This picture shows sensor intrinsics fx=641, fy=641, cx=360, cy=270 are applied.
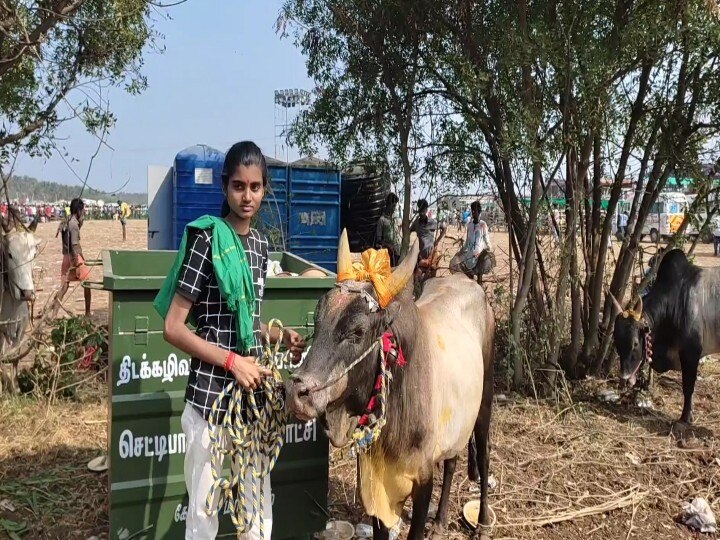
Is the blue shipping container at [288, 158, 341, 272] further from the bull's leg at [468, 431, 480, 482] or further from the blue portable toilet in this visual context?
the bull's leg at [468, 431, 480, 482]

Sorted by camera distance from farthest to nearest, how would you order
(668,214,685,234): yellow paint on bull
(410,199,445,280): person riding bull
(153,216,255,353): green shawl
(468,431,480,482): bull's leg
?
(410,199,445,280): person riding bull, (668,214,685,234): yellow paint on bull, (468,431,480,482): bull's leg, (153,216,255,353): green shawl

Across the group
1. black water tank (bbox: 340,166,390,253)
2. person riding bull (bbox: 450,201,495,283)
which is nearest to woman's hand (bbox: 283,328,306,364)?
person riding bull (bbox: 450,201,495,283)

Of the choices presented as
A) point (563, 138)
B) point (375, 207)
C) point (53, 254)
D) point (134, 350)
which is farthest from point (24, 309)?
point (53, 254)

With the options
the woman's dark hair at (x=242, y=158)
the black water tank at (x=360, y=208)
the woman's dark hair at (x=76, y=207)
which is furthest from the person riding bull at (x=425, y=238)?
the woman's dark hair at (x=242, y=158)

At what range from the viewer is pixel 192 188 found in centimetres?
913

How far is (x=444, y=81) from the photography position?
658 centimetres

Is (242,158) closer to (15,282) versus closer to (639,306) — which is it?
(15,282)

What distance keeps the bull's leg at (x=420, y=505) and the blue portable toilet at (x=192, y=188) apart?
6708mm

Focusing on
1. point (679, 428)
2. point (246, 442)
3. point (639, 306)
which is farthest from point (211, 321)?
point (679, 428)

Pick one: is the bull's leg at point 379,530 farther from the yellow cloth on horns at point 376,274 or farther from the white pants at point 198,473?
the yellow cloth on horns at point 376,274

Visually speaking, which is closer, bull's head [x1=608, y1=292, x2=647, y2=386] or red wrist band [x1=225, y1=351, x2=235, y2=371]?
red wrist band [x1=225, y1=351, x2=235, y2=371]

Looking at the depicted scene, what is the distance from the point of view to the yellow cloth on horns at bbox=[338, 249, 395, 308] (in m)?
2.65

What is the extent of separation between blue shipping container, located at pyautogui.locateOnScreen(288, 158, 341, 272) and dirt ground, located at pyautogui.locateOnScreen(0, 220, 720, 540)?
181 inches

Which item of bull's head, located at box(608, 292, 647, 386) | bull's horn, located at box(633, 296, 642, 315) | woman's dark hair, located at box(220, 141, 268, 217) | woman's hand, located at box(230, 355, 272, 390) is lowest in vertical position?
bull's head, located at box(608, 292, 647, 386)
